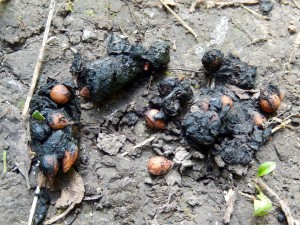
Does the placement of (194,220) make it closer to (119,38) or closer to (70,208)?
(70,208)

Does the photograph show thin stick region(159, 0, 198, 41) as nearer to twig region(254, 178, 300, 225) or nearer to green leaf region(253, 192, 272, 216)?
twig region(254, 178, 300, 225)

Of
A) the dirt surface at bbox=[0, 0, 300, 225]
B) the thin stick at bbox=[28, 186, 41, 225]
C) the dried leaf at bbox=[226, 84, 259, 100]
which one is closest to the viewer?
the thin stick at bbox=[28, 186, 41, 225]

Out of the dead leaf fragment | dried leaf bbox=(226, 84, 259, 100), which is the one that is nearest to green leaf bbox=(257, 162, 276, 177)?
dried leaf bbox=(226, 84, 259, 100)

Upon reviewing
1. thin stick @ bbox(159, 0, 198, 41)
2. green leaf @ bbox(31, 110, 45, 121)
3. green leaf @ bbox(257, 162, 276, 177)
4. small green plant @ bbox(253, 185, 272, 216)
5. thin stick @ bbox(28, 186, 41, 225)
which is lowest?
thin stick @ bbox(28, 186, 41, 225)

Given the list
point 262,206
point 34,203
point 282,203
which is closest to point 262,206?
point 262,206

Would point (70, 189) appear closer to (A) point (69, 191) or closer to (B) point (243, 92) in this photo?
(A) point (69, 191)

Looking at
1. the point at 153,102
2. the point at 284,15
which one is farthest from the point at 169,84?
the point at 284,15

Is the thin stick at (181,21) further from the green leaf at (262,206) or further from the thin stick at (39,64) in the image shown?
the green leaf at (262,206)
